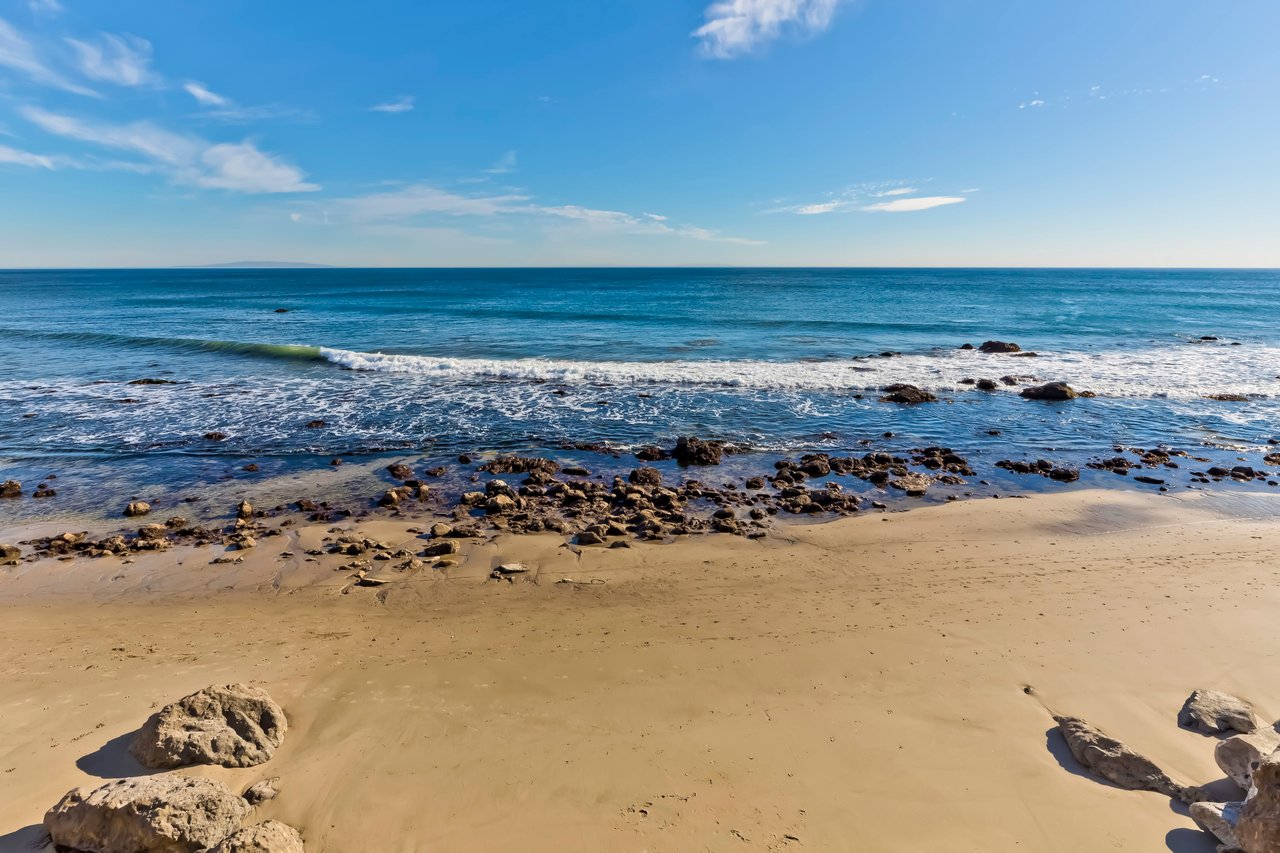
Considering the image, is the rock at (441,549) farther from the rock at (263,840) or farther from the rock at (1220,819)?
the rock at (1220,819)

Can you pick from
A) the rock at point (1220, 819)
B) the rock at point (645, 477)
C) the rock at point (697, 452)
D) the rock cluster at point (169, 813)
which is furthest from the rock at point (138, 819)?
the rock at point (697, 452)

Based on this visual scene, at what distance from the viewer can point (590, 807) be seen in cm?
483

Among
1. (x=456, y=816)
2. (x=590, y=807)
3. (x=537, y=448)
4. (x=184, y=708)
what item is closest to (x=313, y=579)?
(x=184, y=708)

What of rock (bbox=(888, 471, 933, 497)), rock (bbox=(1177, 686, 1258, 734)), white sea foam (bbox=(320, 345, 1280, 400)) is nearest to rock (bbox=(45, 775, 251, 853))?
rock (bbox=(1177, 686, 1258, 734))

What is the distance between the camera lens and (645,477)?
42.4 feet

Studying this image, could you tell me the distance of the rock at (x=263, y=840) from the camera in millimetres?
3979

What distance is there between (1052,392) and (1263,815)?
19.9m

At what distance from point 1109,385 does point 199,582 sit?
92.1ft

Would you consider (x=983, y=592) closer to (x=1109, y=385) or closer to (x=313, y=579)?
(x=313, y=579)

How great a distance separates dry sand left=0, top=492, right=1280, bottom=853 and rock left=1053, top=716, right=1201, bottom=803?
0.12 meters

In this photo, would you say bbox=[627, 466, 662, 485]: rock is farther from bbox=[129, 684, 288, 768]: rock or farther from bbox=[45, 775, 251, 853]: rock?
bbox=[45, 775, 251, 853]: rock

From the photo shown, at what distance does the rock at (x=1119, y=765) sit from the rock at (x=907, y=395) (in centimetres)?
1583

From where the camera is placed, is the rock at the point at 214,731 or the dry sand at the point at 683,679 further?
the rock at the point at 214,731

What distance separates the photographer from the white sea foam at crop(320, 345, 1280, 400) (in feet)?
73.6
